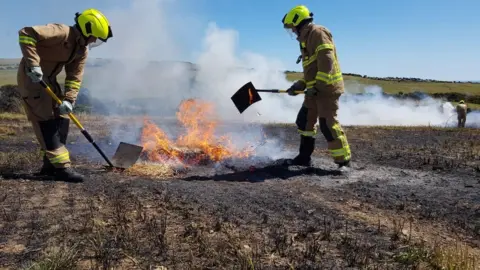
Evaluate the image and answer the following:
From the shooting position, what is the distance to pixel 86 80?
Result: 2444 centimetres

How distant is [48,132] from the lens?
5.39 m

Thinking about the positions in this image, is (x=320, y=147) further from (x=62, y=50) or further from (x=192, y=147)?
(x=62, y=50)

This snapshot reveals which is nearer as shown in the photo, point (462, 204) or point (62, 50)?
point (462, 204)

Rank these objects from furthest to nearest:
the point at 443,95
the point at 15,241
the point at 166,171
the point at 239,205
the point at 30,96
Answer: the point at 443,95 < the point at 166,171 < the point at 30,96 < the point at 239,205 < the point at 15,241

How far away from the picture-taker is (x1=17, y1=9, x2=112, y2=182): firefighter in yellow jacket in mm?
5234

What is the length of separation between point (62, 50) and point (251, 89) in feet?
10.9

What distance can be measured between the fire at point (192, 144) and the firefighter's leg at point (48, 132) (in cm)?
185

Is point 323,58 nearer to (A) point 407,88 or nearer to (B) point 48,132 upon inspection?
(B) point 48,132

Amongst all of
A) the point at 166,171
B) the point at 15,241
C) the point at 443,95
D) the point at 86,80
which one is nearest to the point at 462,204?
the point at 166,171

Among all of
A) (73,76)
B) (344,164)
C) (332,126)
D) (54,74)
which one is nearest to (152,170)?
(73,76)

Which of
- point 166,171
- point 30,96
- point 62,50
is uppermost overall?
point 62,50

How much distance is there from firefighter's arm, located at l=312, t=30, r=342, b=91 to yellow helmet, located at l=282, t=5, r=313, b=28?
409mm

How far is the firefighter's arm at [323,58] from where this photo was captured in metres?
6.22

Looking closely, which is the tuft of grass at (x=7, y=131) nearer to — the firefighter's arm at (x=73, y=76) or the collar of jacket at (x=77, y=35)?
the firefighter's arm at (x=73, y=76)
